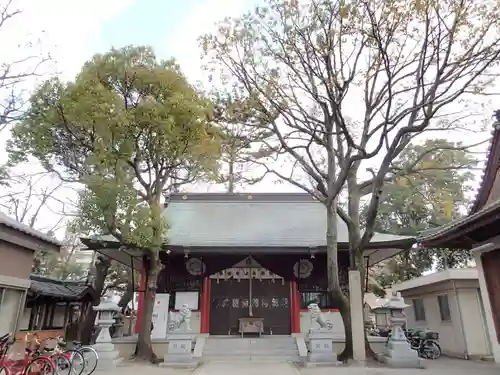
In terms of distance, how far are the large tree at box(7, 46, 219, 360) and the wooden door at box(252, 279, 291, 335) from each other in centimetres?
426

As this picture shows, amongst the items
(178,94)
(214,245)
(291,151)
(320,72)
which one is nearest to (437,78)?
(320,72)

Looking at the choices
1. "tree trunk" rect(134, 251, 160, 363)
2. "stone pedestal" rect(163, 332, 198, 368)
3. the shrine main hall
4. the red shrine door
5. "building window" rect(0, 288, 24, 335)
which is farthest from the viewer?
the red shrine door

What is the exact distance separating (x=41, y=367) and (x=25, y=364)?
28 centimetres

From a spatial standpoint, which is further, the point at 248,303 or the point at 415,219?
the point at 415,219

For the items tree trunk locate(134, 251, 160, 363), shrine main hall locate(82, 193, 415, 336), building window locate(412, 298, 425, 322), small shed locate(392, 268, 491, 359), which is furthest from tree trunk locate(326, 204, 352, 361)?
building window locate(412, 298, 425, 322)

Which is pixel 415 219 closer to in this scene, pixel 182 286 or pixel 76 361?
pixel 182 286

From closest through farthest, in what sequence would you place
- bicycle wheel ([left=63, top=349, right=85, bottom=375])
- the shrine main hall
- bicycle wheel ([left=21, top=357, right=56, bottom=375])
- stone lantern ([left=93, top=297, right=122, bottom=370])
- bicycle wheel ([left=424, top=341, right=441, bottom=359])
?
bicycle wheel ([left=21, top=357, right=56, bottom=375]) → bicycle wheel ([left=63, top=349, right=85, bottom=375]) → stone lantern ([left=93, top=297, right=122, bottom=370]) → bicycle wheel ([left=424, top=341, right=441, bottom=359]) → the shrine main hall

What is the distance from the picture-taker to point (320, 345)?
930 centimetres

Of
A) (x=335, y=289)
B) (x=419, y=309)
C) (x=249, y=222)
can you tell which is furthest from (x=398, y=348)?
(x=249, y=222)

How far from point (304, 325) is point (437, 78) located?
338 inches

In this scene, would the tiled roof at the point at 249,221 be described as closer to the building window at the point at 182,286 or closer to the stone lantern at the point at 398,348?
the building window at the point at 182,286

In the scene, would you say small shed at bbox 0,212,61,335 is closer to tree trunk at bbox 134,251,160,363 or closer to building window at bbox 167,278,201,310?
tree trunk at bbox 134,251,160,363

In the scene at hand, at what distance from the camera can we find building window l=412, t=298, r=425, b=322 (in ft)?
43.7

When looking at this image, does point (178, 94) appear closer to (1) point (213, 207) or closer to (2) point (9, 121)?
(2) point (9, 121)
